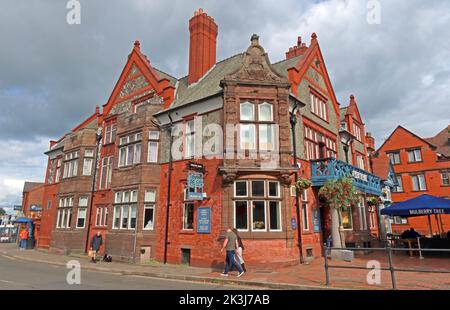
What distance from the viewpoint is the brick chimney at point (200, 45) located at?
2278cm

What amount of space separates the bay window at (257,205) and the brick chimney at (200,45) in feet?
35.4

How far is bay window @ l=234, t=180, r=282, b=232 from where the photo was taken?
1505 centimetres

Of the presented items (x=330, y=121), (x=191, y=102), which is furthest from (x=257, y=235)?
(x=330, y=121)

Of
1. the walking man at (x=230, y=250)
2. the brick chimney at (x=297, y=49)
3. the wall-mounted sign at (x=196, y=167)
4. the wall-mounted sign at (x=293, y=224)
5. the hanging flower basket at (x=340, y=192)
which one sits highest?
the brick chimney at (x=297, y=49)

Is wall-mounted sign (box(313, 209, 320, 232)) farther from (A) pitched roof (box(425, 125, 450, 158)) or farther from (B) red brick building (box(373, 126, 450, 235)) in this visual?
(A) pitched roof (box(425, 125, 450, 158))

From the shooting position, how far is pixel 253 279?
1162 cm

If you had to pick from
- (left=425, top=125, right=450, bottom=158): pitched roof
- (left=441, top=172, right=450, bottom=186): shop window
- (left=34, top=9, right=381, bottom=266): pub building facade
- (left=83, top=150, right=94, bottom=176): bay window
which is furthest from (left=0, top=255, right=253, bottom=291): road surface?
(left=425, top=125, right=450, bottom=158): pitched roof

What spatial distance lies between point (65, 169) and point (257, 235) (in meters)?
19.4

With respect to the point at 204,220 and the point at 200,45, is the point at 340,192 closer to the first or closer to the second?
the point at 204,220

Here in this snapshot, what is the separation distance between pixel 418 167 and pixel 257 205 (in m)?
33.4

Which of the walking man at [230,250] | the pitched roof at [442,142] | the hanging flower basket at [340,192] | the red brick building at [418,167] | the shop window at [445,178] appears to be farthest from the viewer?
the pitched roof at [442,142]

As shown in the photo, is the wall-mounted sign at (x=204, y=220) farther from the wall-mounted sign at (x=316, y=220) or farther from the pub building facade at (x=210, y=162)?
the wall-mounted sign at (x=316, y=220)

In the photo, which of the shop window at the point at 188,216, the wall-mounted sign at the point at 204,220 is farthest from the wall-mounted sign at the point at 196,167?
the shop window at the point at 188,216
